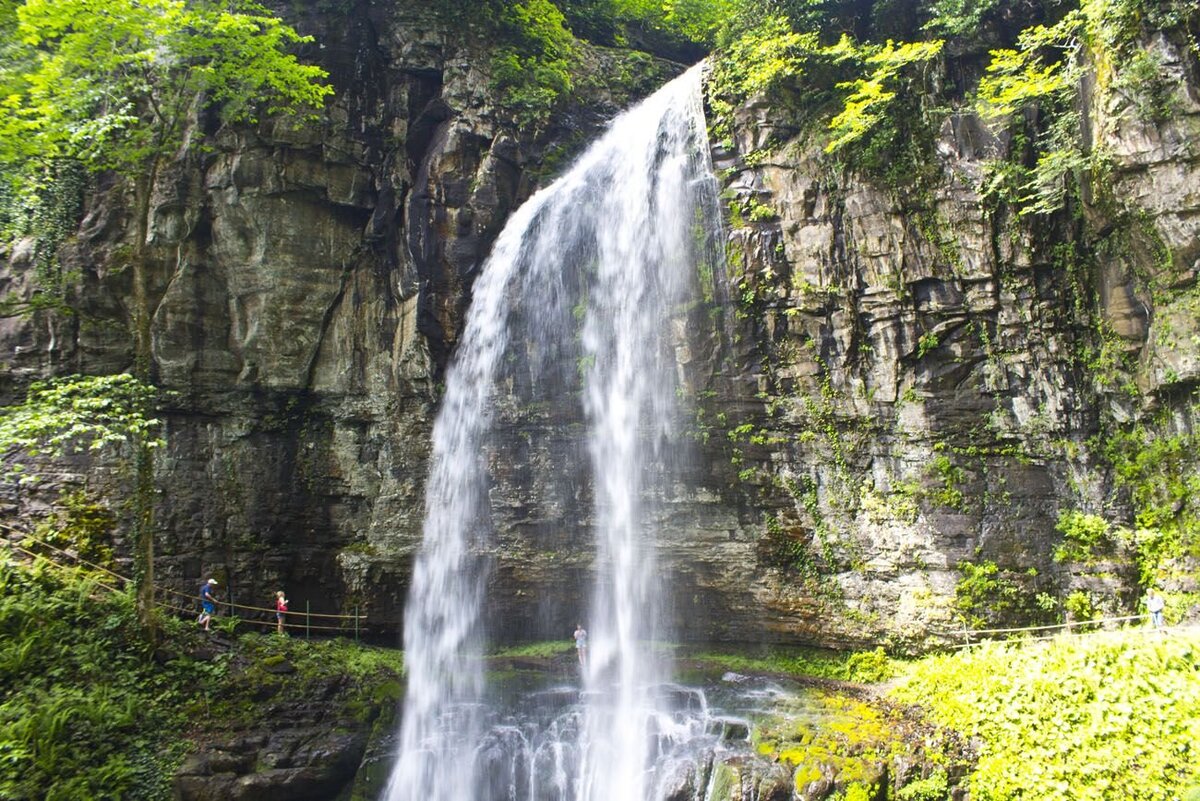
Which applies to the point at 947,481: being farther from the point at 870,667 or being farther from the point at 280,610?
the point at 280,610

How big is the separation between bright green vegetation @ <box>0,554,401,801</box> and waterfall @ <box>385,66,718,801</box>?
2552 millimetres

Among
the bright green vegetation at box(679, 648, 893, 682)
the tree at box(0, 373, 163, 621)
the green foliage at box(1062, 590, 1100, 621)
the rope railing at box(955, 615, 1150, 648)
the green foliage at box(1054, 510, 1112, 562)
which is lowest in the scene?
the bright green vegetation at box(679, 648, 893, 682)

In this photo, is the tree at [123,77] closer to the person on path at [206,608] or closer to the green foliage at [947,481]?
the person on path at [206,608]

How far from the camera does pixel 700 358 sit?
13.7 meters

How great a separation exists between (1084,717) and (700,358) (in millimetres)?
8058

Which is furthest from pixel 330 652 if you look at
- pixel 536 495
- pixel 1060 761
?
pixel 1060 761

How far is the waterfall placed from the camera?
45.2ft

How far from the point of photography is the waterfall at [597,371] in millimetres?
13766

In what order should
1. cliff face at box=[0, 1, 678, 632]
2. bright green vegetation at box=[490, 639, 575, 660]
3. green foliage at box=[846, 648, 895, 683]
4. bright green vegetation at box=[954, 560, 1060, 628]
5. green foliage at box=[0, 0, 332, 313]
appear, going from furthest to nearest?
1. cliff face at box=[0, 1, 678, 632]
2. bright green vegetation at box=[490, 639, 575, 660]
3. green foliage at box=[846, 648, 895, 683]
4. bright green vegetation at box=[954, 560, 1060, 628]
5. green foliage at box=[0, 0, 332, 313]

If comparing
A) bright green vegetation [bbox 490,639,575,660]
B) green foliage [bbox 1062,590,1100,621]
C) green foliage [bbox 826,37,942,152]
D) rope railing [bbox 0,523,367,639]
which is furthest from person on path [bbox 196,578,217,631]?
green foliage [bbox 1062,590,1100,621]

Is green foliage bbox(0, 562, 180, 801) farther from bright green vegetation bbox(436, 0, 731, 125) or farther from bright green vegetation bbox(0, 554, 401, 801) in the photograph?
bright green vegetation bbox(436, 0, 731, 125)

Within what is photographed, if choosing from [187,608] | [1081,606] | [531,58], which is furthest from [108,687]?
[531,58]

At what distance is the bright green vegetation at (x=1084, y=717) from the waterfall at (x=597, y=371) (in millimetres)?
5362

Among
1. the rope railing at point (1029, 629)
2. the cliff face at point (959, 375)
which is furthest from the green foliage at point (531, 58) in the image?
the rope railing at point (1029, 629)
